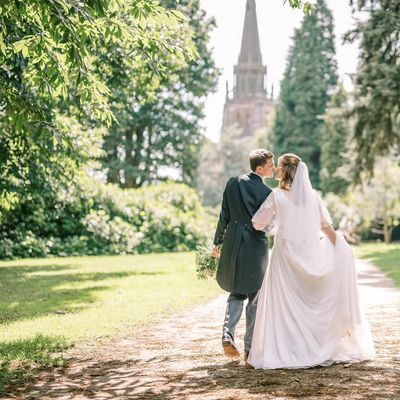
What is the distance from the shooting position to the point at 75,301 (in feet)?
36.0

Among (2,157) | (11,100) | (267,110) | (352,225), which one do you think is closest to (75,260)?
(2,157)

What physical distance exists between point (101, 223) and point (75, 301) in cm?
1314

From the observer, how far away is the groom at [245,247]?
249 inches

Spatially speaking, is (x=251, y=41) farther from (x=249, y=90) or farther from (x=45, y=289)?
(x=45, y=289)

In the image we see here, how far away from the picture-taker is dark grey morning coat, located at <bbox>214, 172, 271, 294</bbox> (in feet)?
20.8

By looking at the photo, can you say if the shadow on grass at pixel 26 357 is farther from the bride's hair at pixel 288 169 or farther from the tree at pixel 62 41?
the bride's hair at pixel 288 169

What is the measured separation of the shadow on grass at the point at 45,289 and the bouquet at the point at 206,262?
9.97 ft

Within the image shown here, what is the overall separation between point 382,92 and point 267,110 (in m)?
91.3

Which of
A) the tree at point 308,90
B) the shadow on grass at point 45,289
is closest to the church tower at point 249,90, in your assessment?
the tree at point 308,90

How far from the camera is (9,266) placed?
1786 centimetres

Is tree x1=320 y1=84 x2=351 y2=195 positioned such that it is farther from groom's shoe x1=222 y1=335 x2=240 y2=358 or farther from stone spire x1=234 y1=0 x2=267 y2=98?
stone spire x1=234 y1=0 x2=267 y2=98

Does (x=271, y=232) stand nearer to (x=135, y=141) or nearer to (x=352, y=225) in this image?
(x=352, y=225)

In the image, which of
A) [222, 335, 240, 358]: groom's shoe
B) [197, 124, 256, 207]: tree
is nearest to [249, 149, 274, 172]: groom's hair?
[222, 335, 240, 358]: groom's shoe

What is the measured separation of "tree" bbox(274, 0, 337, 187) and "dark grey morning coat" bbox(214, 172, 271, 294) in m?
47.8
